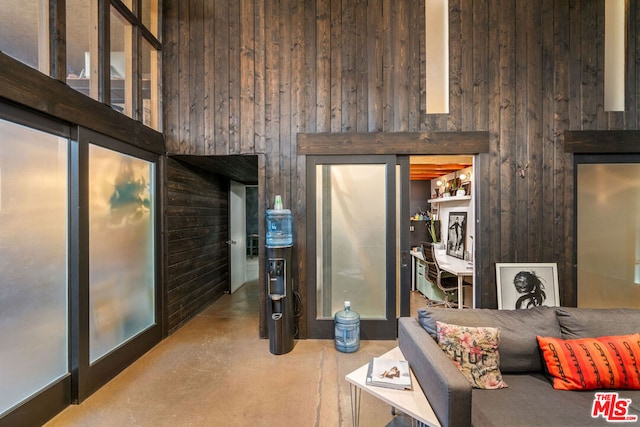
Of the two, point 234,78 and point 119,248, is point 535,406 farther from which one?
point 234,78

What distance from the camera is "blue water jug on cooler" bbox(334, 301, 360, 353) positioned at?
2943 mm

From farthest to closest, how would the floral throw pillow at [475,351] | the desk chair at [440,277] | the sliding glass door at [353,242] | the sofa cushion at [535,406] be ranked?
1. the desk chair at [440,277]
2. the sliding glass door at [353,242]
3. the floral throw pillow at [475,351]
4. the sofa cushion at [535,406]

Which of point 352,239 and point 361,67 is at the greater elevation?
point 361,67

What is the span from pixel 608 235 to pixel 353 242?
9.82 ft

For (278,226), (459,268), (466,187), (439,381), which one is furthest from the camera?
(466,187)

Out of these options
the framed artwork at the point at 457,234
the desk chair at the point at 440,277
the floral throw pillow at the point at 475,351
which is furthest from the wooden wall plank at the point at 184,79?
the framed artwork at the point at 457,234

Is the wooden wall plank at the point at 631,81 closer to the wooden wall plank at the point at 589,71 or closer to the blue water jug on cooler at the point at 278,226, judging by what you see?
the wooden wall plank at the point at 589,71

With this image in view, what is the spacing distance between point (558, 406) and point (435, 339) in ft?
2.23

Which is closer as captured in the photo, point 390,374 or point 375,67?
point 390,374

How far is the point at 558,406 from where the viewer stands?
1.52 metres

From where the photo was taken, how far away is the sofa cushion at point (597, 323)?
1807 mm

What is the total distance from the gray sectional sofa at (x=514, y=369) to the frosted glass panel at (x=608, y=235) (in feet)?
5.34

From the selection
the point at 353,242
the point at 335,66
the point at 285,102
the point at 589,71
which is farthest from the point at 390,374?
the point at 589,71

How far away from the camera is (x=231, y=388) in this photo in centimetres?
234
